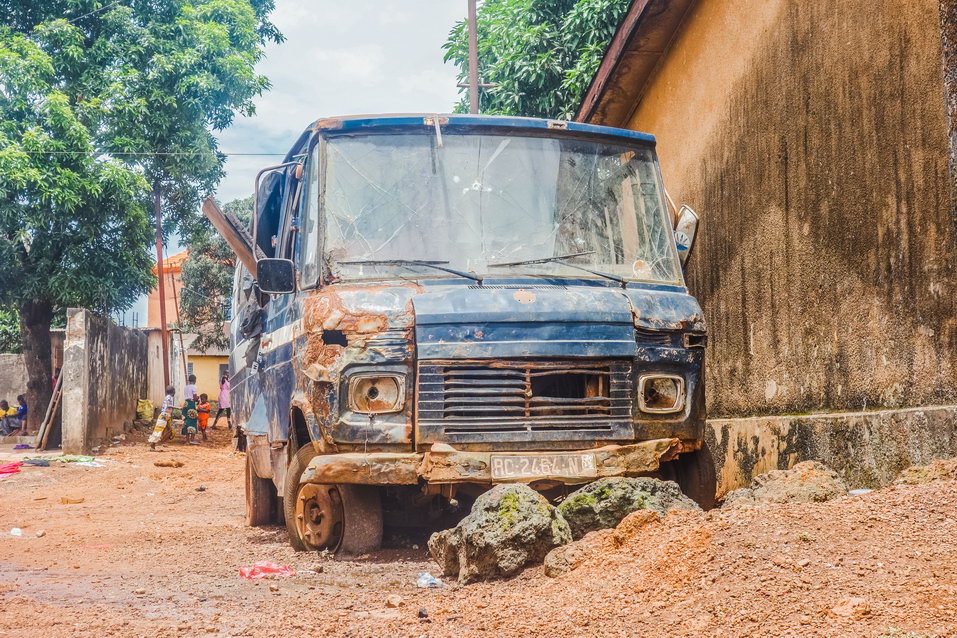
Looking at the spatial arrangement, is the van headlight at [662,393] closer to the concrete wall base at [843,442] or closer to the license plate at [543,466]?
the license plate at [543,466]

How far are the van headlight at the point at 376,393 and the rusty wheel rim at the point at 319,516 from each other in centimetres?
61

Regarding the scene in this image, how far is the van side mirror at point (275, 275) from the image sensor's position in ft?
18.7

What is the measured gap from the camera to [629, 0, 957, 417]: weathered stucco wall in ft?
18.1

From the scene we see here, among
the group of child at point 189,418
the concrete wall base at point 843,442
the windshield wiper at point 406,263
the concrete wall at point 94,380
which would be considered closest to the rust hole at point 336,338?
the windshield wiper at point 406,263

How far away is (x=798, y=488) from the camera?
5.01 metres

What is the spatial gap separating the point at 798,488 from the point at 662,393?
94cm

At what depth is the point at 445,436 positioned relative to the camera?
525cm

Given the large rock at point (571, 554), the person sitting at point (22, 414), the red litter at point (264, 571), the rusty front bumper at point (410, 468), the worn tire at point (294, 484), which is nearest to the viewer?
the large rock at point (571, 554)

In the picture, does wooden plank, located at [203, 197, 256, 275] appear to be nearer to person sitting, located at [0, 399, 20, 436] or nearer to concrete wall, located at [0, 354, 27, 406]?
person sitting, located at [0, 399, 20, 436]

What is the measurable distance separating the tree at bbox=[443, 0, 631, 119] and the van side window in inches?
327

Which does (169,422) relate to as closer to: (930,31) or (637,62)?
(637,62)

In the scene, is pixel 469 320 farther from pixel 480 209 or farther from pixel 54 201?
pixel 54 201

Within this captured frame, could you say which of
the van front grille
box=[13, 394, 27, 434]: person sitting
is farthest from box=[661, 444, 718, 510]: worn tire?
box=[13, 394, 27, 434]: person sitting

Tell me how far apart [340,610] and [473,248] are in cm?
219
